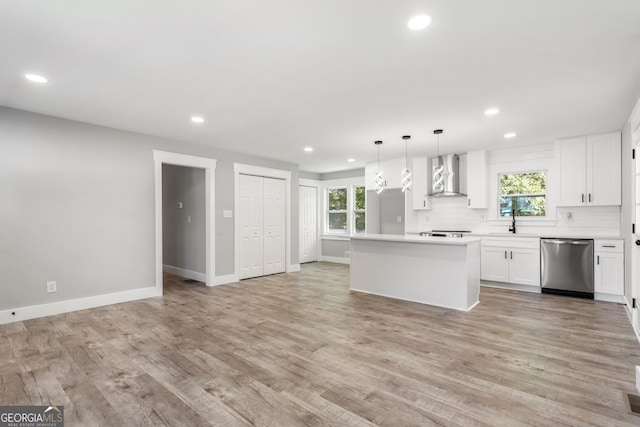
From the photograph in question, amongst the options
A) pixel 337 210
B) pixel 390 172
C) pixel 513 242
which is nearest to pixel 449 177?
pixel 390 172

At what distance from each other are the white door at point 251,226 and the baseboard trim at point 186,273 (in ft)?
2.36

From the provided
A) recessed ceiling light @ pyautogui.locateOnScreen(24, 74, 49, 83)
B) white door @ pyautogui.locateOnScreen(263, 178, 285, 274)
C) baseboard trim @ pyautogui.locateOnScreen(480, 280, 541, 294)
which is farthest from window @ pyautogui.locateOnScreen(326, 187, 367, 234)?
recessed ceiling light @ pyautogui.locateOnScreen(24, 74, 49, 83)

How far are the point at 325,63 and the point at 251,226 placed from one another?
14.2ft

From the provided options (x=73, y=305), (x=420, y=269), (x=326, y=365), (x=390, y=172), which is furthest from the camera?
(x=390, y=172)

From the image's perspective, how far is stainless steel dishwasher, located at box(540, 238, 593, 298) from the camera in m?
4.77

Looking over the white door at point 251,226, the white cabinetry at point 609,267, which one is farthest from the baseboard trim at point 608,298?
the white door at point 251,226

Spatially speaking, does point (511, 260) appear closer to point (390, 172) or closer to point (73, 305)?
point (390, 172)

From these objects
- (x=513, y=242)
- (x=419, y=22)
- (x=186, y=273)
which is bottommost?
(x=186, y=273)

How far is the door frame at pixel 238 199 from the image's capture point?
6.12m

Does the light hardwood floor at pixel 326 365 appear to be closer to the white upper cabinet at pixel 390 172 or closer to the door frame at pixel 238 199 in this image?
the door frame at pixel 238 199

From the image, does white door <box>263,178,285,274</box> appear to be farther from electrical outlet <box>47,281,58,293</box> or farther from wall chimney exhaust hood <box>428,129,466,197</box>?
electrical outlet <box>47,281,58,293</box>

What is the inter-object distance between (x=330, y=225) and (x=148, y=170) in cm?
518

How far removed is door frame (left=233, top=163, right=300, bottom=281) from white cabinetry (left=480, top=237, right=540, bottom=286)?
3.93 meters

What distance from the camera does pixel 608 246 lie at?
461 centimetres
